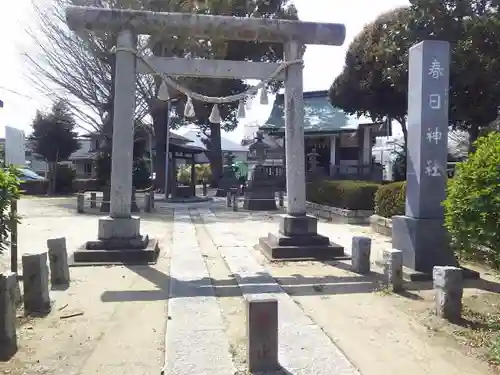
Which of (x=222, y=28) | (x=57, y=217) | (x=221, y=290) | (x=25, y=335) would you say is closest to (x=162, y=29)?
(x=222, y=28)

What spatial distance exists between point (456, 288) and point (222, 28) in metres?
6.15

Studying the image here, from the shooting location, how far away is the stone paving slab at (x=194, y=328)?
393 centimetres

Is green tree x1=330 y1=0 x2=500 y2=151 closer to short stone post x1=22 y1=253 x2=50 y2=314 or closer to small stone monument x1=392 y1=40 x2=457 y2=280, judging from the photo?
small stone monument x1=392 y1=40 x2=457 y2=280

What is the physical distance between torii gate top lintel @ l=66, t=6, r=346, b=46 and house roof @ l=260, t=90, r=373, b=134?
50.5ft

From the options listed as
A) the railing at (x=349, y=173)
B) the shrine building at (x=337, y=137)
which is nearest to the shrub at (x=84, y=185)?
the shrine building at (x=337, y=137)

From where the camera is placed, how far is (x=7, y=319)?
420cm

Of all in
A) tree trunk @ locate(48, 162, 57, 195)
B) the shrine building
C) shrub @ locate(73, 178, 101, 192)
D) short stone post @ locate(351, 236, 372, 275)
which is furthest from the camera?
shrub @ locate(73, 178, 101, 192)

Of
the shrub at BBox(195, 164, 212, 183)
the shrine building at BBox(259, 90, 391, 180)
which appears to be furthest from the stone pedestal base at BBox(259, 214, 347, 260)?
the shrub at BBox(195, 164, 212, 183)

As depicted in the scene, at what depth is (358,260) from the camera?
7496 mm

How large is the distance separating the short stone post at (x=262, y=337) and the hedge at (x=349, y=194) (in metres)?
11.7

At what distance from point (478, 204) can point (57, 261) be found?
18.6ft

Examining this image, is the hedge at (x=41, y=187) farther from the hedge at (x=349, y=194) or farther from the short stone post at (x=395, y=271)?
the short stone post at (x=395, y=271)

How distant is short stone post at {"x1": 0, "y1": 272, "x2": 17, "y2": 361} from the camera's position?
165 inches

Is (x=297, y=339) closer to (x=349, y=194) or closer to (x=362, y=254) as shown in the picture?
(x=362, y=254)
